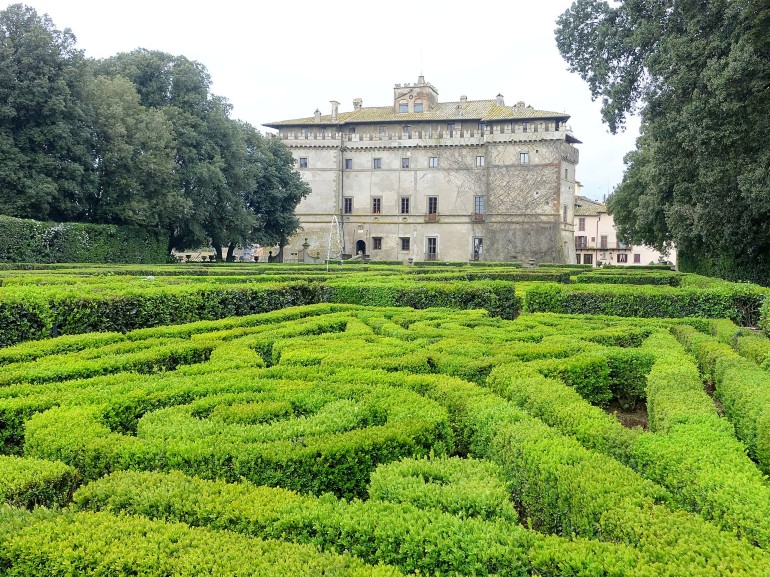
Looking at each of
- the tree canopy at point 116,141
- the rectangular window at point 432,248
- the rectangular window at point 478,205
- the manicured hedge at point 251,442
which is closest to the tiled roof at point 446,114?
the rectangular window at point 478,205

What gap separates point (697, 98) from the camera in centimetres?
1412

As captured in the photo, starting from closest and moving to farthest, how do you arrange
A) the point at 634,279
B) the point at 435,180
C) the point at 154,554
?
the point at 154,554 → the point at 634,279 → the point at 435,180

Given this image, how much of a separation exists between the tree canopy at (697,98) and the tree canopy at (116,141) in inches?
742

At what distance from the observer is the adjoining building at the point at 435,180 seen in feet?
153

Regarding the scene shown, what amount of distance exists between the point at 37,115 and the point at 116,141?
3068mm

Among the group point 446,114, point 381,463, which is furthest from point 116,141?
point 446,114

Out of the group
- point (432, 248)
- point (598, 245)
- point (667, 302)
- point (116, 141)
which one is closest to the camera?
point (667, 302)

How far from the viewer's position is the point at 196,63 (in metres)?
32.7

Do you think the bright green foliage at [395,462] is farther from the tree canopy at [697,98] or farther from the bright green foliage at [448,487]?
the tree canopy at [697,98]

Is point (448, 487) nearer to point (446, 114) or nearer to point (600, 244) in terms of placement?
point (446, 114)

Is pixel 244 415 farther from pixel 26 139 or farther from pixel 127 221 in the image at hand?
pixel 127 221

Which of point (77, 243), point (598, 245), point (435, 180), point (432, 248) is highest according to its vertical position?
point (435, 180)

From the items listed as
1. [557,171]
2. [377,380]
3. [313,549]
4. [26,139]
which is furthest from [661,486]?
[557,171]

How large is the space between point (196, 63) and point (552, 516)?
113ft
